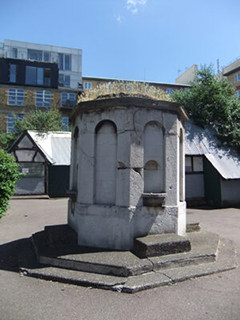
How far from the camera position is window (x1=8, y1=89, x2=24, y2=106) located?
105 feet

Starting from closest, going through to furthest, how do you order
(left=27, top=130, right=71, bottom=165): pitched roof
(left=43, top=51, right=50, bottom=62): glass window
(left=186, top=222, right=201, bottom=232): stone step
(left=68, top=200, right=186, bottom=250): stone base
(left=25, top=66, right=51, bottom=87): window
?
(left=68, top=200, right=186, bottom=250): stone base, (left=186, top=222, right=201, bottom=232): stone step, (left=27, top=130, right=71, bottom=165): pitched roof, (left=25, top=66, right=51, bottom=87): window, (left=43, top=51, right=50, bottom=62): glass window

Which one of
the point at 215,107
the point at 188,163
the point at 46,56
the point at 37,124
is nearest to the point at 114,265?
the point at 188,163

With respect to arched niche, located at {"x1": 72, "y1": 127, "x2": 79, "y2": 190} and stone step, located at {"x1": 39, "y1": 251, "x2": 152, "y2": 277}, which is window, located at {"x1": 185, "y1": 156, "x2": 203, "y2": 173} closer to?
arched niche, located at {"x1": 72, "y1": 127, "x2": 79, "y2": 190}

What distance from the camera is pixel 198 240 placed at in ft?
17.4

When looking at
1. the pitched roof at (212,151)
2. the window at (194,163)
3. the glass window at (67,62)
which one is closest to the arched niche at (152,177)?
the pitched roof at (212,151)

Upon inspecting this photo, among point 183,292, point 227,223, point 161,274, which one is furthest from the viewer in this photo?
point 227,223

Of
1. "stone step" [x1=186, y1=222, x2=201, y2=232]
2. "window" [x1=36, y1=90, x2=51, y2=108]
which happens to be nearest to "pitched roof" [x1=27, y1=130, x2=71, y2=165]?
"stone step" [x1=186, y1=222, x2=201, y2=232]

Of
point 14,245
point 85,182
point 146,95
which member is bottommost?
point 14,245

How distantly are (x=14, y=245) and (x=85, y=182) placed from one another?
8.33 feet

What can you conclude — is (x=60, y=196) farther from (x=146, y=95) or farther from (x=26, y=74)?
(x=26, y=74)

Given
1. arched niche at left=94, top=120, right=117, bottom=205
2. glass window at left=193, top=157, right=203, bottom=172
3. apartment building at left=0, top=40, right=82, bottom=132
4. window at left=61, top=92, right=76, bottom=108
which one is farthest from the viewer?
window at left=61, top=92, right=76, bottom=108

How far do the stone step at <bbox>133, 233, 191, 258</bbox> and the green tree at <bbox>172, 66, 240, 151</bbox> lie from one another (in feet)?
35.3

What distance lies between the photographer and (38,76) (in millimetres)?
32938

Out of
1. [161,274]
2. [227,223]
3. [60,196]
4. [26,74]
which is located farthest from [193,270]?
[26,74]
